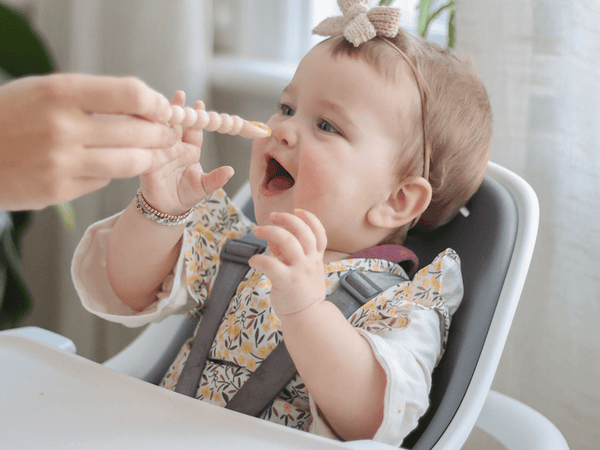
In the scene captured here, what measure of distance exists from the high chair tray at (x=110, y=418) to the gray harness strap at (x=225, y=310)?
0.18 m

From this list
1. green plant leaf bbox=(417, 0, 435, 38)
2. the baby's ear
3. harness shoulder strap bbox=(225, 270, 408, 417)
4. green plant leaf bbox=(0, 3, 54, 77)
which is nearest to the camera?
harness shoulder strap bbox=(225, 270, 408, 417)

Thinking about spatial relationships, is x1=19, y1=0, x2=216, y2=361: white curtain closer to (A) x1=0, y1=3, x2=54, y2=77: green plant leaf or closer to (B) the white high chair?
(A) x1=0, y1=3, x2=54, y2=77: green plant leaf

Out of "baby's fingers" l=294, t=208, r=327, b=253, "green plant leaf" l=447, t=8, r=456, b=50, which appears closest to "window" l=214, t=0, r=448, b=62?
"green plant leaf" l=447, t=8, r=456, b=50

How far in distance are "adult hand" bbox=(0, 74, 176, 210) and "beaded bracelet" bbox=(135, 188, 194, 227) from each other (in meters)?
0.33

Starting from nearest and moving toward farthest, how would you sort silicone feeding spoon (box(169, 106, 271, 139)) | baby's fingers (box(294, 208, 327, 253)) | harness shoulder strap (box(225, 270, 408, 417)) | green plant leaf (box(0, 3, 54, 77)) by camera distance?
silicone feeding spoon (box(169, 106, 271, 139)) < baby's fingers (box(294, 208, 327, 253)) < harness shoulder strap (box(225, 270, 408, 417)) < green plant leaf (box(0, 3, 54, 77))

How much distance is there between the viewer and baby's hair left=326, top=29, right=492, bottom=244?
2.67 ft

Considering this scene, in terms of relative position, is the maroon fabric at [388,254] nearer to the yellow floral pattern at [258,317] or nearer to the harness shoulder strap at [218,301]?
the yellow floral pattern at [258,317]

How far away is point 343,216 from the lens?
810 mm

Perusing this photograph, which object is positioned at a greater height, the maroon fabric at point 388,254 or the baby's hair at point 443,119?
the baby's hair at point 443,119

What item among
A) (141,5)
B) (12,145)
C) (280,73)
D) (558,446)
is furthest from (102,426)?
(141,5)

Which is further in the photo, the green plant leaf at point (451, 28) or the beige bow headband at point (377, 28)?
the green plant leaf at point (451, 28)

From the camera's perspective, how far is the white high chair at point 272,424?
506mm

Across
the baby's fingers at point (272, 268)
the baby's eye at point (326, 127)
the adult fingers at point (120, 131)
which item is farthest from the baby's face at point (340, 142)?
the adult fingers at point (120, 131)

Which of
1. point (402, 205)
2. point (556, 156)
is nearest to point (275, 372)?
point (402, 205)
